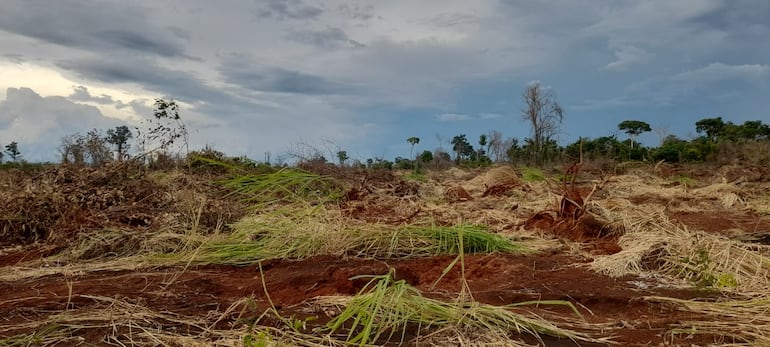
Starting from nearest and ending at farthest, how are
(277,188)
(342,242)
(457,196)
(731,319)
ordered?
1. (731,319)
2. (342,242)
3. (277,188)
4. (457,196)

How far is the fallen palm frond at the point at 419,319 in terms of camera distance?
2529 millimetres

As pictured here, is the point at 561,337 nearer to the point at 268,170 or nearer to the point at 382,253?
the point at 382,253

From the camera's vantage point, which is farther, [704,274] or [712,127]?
[712,127]

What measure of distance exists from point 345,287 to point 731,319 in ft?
6.64

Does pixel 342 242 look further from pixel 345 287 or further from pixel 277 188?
pixel 277 188

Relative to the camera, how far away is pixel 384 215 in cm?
682

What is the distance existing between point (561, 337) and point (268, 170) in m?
7.55

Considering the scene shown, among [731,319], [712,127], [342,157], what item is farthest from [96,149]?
[712,127]

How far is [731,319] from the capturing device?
2.75 metres

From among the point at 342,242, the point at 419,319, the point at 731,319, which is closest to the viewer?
the point at 419,319

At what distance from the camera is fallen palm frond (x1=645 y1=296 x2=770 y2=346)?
2.52 meters

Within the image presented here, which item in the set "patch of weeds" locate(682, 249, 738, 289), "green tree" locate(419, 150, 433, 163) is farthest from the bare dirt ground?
"green tree" locate(419, 150, 433, 163)

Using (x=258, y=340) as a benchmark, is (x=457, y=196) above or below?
above

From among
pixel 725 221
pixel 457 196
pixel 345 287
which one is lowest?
pixel 345 287
